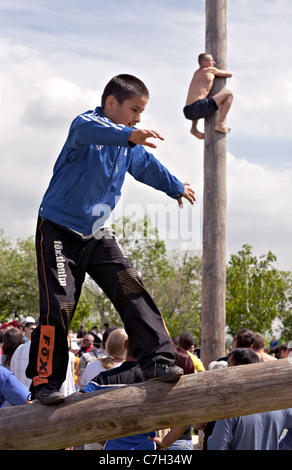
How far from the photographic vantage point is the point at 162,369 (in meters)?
4.20

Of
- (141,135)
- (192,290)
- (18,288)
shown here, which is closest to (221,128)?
(141,135)

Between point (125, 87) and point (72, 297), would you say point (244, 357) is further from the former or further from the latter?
point (125, 87)

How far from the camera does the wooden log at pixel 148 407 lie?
3.92 meters

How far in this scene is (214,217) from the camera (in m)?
8.59

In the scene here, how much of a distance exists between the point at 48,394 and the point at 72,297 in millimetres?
597

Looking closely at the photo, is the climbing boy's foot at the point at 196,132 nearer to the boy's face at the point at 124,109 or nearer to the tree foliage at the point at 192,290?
the boy's face at the point at 124,109

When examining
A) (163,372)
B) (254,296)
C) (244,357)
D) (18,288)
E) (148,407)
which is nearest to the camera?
(148,407)

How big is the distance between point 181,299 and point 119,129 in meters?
47.7

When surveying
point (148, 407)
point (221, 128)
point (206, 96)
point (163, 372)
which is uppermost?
point (206, 96)

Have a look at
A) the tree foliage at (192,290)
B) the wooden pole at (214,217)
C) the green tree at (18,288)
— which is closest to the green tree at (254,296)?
the tree foliage at (192,290)

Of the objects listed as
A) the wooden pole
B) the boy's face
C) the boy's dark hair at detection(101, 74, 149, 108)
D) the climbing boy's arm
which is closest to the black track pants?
the boy's face

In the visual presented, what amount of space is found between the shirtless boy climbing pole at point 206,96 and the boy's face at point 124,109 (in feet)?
14.3

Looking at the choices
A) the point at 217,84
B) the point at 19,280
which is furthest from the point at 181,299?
the point at 217,84

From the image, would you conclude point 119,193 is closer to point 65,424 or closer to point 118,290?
point 118,290
